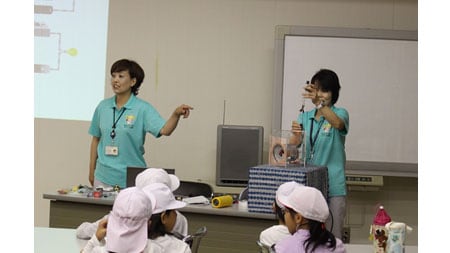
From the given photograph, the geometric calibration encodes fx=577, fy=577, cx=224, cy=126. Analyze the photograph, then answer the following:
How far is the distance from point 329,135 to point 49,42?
279 cm

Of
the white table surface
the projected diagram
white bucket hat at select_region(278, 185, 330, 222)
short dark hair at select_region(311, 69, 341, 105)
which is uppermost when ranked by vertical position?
the projected diagram

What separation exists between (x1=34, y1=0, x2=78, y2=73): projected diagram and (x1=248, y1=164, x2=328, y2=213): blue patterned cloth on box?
2534mm

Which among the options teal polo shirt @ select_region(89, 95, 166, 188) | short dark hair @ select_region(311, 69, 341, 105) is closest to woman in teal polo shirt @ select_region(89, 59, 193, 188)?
teal polo shirt @ select_region(89, 95, 166, 188)

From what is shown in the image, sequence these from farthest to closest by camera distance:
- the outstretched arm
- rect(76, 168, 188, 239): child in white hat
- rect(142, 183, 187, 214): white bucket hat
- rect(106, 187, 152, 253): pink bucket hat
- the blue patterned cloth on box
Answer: the outstretched arm
the blue patterned cloth on box
rect(76, 168, 188, 239): child in white hat
rect(142, 183, 187, 214): white bucket hat
rect(106, 187, 152, 253): pink bucket hat

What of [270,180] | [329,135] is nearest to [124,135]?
[270,180]

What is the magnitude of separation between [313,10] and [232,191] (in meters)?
1.74

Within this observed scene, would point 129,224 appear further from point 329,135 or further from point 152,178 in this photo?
point 329,135

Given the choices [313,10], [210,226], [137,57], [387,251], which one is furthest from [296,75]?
[387,251]

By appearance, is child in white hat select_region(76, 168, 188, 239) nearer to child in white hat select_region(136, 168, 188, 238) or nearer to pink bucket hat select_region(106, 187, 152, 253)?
child in white hat select_region(136, 168, 188, 238)

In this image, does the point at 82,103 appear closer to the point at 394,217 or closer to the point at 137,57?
the point at 137,57

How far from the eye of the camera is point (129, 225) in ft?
6.61

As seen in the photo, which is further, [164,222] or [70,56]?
[70,56]

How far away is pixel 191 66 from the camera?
5148 millimetres

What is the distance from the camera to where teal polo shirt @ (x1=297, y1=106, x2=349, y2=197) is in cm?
361
